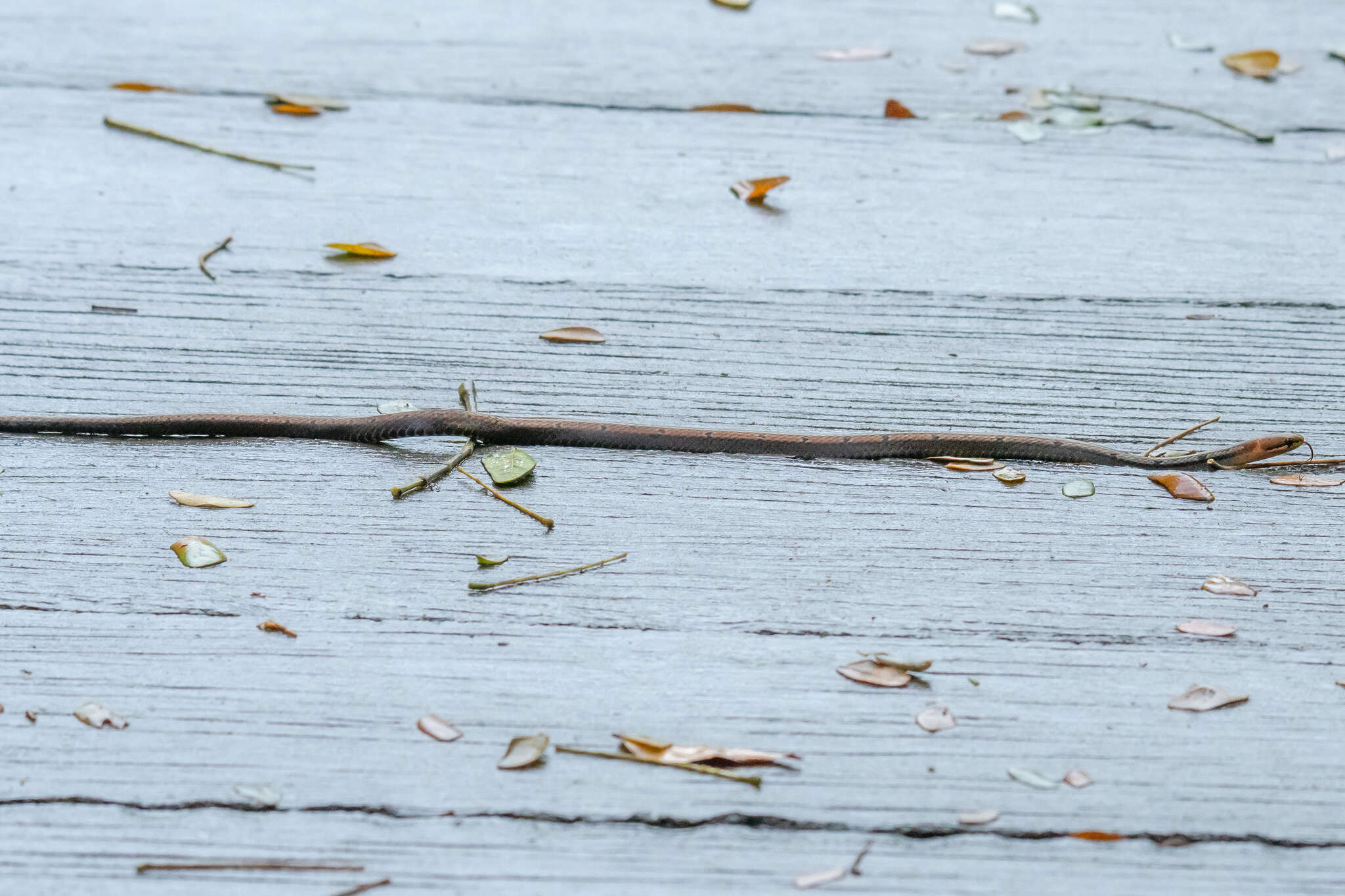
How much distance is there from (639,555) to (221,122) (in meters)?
1.18

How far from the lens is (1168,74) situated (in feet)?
6.13

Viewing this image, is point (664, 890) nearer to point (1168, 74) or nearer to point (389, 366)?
point (389, 366)

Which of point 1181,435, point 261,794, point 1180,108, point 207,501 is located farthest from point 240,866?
point 1180,108

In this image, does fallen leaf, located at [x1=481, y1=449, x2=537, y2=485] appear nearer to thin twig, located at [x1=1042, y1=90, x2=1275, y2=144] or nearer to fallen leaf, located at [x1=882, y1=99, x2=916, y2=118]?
fallen leaf, located at [x1=882, y1=99, x2=916, y2=118]

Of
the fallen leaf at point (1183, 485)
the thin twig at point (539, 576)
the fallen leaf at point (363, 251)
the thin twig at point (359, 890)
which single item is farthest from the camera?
the fallen leaf at point (363, 251)

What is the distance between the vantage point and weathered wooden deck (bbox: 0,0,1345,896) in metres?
0.77

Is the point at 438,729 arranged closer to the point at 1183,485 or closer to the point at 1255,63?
the point at 1183,485

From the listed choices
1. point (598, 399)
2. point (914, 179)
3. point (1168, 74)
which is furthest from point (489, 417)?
point (1168, 74)

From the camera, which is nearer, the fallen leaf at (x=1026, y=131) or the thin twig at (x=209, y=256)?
the thin twig at (x=209, y=256)

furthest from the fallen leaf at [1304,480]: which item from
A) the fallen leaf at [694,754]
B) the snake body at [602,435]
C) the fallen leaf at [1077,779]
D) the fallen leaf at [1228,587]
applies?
the fallen leaf at [694,754]

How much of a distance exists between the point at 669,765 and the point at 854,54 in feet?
5.06

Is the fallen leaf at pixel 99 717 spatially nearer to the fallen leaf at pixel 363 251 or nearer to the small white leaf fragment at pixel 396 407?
the small white leaf fragment at pixel 396 407

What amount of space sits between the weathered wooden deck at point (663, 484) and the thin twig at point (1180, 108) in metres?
0.03

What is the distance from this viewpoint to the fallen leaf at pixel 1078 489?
1.08m
